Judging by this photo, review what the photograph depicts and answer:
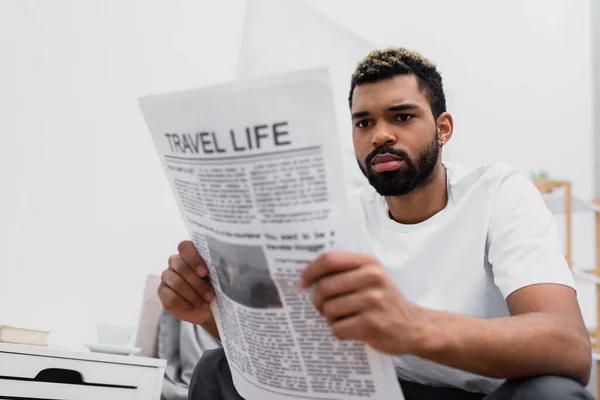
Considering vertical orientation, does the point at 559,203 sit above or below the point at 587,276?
above

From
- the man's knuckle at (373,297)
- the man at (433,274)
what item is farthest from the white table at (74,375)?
the man's knuckle at (373,297)

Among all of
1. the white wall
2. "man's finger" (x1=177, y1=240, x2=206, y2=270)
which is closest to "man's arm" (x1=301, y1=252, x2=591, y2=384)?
"man's finger" (x1=177, y1=240, x2=206, y2=270)

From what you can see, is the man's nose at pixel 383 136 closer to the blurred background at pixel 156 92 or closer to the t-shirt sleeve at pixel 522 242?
the t-shirt sleeve at pixel 522 242

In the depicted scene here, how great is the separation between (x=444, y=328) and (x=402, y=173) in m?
0.48

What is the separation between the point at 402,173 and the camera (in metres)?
0.98

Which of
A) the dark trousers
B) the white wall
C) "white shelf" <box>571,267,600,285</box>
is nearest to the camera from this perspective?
the dark trousers

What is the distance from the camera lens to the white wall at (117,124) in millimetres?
1718

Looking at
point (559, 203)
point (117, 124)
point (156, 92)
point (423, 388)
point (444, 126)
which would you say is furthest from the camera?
point (559, 203)

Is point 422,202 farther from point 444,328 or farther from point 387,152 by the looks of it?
point 444,328

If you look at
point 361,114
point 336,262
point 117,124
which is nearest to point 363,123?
point 361,114

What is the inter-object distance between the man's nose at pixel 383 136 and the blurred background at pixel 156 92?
3.99 ft

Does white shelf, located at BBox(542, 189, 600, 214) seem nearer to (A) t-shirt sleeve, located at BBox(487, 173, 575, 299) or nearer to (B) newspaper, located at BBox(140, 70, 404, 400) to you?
(A) t-shirt sleeve, located at BBox(487, 173, 575, 299)

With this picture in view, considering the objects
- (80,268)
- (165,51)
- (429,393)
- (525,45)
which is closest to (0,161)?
(80,268)

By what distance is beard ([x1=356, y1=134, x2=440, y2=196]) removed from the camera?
974 millimetres
